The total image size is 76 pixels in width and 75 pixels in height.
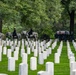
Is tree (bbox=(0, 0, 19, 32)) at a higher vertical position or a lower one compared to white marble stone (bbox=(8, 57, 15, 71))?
higher

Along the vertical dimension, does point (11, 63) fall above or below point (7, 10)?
below

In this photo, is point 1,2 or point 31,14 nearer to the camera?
point 1,2

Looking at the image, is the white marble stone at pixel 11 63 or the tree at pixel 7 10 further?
the tree at pixel 7 10

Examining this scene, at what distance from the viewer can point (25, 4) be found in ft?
92.4

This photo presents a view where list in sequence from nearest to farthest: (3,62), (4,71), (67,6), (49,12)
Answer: (4,71), (3,62), (49,12), (67,6)

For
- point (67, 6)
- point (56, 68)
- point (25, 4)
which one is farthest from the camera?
point (67, 6)

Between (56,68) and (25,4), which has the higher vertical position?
(25,4)

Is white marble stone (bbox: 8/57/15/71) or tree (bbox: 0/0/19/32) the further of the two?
tree (bbox: 0/0/19/32)

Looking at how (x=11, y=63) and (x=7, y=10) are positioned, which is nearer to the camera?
(x=11, y=63)

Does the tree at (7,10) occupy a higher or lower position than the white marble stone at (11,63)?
higher

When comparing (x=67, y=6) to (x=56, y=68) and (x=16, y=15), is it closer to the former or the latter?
(x=16, y=15)

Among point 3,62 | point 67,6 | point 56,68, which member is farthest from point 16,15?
point 67,6

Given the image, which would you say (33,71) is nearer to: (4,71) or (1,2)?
(4,71)

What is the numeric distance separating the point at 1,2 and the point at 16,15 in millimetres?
1574
